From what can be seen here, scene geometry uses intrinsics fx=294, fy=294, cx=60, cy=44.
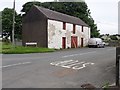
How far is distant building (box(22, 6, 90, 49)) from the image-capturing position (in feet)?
145

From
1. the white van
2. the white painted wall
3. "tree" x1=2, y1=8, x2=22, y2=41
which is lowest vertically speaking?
the white van

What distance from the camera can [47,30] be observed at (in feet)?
144

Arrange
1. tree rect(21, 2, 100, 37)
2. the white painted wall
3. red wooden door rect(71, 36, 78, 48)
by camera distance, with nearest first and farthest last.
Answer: the white painted wall
red wooden door rect(71, 36, 78, 48)
tree rect(21, 2, 100, 37)

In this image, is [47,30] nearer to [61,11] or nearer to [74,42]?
[74,42]

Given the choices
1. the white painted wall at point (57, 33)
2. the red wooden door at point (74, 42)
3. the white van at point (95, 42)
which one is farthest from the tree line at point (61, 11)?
the white painted wall at point (57, 33)

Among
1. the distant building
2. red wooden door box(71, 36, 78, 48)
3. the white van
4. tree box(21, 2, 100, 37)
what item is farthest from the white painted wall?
tree box(21, 2, 100, 37)

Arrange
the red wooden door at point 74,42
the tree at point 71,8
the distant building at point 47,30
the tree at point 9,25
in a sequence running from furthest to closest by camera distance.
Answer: the tree at point 9,25 → the tree at point 71,8 → the red wooden door at point 74,42 → the distant building at point 47,30

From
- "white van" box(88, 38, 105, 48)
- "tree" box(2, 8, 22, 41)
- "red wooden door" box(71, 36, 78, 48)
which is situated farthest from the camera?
"tree" box(2, 8, 22, 41)

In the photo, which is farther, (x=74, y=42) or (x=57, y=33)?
(x=74, y=42)

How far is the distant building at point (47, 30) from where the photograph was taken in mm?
44312

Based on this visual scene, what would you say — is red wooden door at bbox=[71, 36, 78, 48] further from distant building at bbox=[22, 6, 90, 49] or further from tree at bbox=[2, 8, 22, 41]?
tree at bbox=[2, 8, 22, 41]

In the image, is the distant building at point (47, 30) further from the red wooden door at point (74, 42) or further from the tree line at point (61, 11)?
the tree line at point (61, 11)

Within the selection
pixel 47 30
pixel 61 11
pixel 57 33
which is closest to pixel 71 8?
pixel 61 11

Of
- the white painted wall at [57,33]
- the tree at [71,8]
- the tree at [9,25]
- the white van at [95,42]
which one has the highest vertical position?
the tree at [71,8]
